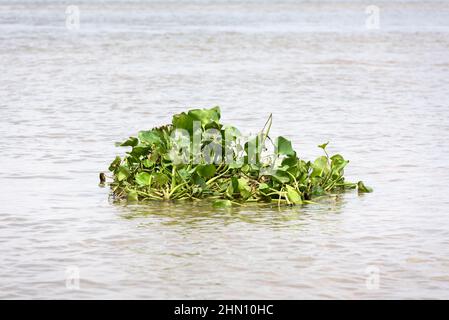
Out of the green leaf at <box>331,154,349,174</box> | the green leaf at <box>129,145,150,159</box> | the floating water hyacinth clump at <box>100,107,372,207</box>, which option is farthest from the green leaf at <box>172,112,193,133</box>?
the green leaf at <box>331,154,349,174</box>

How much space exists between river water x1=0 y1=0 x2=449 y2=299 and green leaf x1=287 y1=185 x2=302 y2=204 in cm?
15

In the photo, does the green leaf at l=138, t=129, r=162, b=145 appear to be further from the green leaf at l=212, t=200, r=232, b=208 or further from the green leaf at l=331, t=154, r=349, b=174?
the green leaf at l=331, t=154, r=349, b=174

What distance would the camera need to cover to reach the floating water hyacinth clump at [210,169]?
30.1 ft

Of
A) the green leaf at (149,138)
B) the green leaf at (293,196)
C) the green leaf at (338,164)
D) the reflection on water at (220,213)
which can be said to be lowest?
the reflection on water at (220,213)

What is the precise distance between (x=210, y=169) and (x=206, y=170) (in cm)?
4

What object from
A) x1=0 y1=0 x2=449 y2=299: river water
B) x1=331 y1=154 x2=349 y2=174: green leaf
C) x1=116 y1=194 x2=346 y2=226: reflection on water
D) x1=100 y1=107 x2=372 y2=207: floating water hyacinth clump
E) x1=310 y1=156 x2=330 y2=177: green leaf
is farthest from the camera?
x1=331 y1=154 x2=349 y2=174: green leaf

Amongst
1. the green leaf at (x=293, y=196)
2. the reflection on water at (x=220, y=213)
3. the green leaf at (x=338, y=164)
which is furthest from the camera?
the green leaf at (x=338, y=164)

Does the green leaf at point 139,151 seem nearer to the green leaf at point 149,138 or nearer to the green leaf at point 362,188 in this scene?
the green leaf at point 149,138

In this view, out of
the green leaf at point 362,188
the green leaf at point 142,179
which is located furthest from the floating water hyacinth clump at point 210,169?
the green leaf at point 362,188

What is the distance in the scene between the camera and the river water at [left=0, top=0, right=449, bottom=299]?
7.00 meters

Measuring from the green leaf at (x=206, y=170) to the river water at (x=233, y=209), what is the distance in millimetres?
300

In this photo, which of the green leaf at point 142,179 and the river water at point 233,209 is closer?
the river water at point 233,209

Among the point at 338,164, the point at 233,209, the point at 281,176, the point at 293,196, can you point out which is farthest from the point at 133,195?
the point at 338,164

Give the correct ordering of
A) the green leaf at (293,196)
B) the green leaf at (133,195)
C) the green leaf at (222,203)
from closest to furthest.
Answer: the green leaf at (222,203), the green leaf at (293,196), the green leaf at (133,195)
